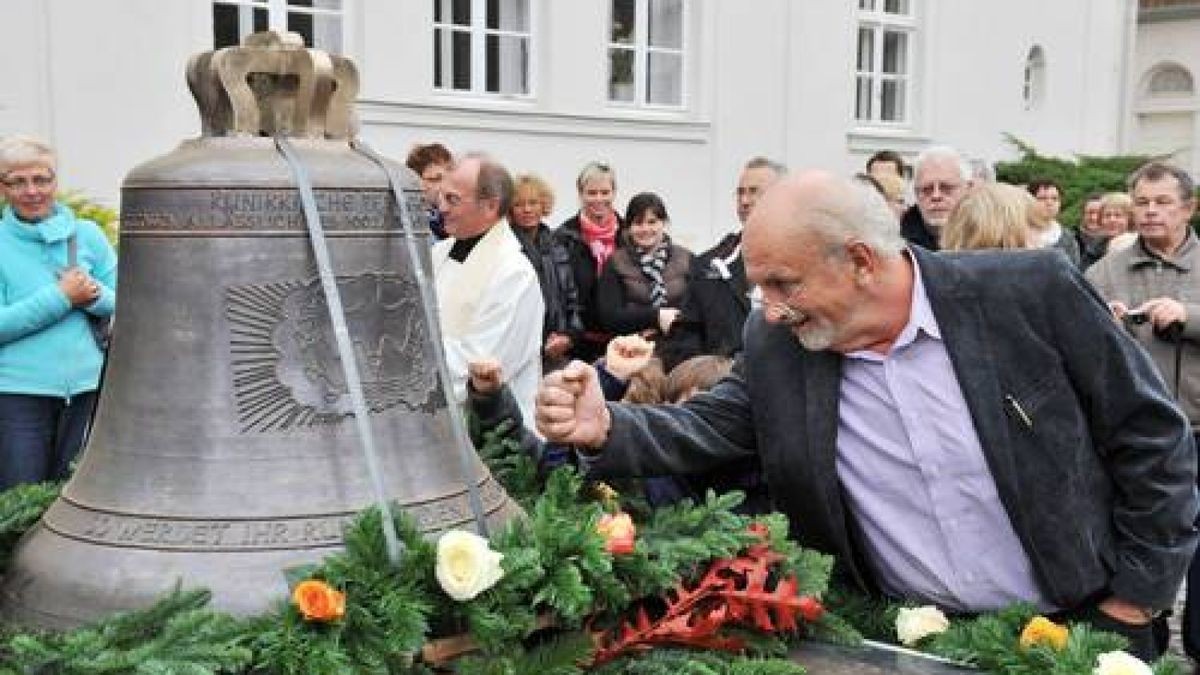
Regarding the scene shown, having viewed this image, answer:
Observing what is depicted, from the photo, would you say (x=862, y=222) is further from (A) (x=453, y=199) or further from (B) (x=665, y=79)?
(B) (x=665, y=79)

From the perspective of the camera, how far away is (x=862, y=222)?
2.96m

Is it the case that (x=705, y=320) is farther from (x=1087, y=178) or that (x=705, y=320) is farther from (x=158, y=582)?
(x=1087, y=178)

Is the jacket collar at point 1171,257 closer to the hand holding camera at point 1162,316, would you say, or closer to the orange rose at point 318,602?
the hand holding camera at point 1162,316

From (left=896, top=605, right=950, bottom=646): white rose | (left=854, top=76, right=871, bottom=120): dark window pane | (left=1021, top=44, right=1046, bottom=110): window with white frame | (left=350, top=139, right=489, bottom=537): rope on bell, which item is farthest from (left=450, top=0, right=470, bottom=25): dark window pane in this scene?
(left=896, top=605, right=950, bottom=646): white rose

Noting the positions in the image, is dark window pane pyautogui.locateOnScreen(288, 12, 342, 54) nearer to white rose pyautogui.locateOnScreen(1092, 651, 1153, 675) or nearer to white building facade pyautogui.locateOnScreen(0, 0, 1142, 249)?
white building facade pyautogui.locateOnScreen(0, 0, 1142, 249)

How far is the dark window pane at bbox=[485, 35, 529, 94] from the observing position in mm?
13258

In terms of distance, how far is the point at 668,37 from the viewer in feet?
48.6

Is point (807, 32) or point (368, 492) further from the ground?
point (807, 32)

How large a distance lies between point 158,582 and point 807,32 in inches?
557

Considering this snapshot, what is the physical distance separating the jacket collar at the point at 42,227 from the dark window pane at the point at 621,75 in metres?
8.82

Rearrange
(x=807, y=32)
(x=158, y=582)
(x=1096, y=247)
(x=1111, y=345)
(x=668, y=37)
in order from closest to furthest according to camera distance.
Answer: (x=158, y=582), (x=1111, y=345), (x=1096, y=247), (x=668, y=37), (x=807, y=32)

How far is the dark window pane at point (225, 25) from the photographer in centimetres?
1137

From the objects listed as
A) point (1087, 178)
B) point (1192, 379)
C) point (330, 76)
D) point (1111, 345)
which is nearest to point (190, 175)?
point (330, 76)

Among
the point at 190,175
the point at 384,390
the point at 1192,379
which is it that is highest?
the point at 190,175
